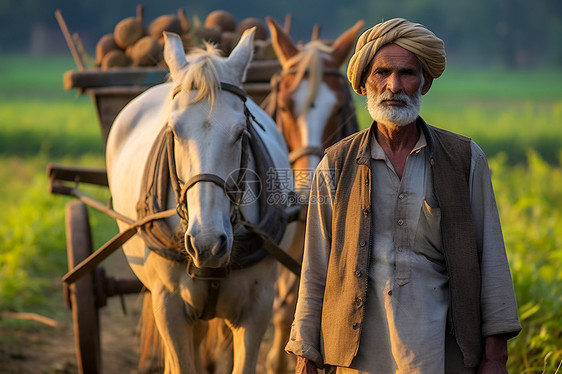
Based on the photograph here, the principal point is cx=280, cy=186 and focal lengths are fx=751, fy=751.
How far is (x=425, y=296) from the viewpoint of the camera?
94.5 inches

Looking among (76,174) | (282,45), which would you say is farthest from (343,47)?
(76,174)

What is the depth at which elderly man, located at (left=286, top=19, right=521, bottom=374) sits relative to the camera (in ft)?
7.80

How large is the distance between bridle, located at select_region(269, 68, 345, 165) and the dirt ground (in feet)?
4.54

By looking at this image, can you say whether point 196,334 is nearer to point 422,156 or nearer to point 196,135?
point 196,135

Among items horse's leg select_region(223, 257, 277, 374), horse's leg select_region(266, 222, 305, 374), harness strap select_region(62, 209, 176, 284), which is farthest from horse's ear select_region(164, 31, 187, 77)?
horse's leg select_region(266, 222, 305, 374)

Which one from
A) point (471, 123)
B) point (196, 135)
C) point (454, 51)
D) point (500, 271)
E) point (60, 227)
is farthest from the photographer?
point (454, 51)

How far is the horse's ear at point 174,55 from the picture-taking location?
128 inches

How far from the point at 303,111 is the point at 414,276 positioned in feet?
7.93

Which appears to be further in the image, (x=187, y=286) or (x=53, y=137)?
(x=53, y=137)

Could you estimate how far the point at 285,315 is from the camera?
16.2 ft

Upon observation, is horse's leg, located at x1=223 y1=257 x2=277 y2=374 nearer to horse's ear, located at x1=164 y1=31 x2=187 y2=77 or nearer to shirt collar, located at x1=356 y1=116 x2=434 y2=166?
horse's ear, located at x1=164 y1=31 x2=187 y2=77

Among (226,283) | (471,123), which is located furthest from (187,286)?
(471,123)

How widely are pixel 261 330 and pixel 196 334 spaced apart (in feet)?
1.61

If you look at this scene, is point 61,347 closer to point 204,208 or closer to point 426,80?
point 204,208
